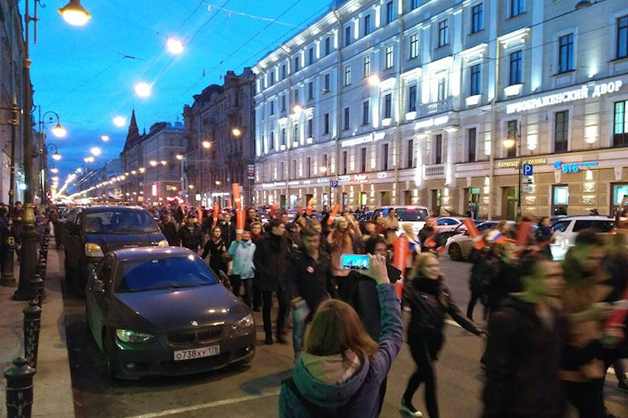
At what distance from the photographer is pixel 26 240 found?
971 centimetres

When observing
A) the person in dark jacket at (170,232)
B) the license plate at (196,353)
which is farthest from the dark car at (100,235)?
the license plate at (196,353)

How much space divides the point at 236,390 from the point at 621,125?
83.1ft

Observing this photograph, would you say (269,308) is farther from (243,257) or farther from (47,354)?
(47,354)

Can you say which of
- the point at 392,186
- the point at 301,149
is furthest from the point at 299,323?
the point at 301,149

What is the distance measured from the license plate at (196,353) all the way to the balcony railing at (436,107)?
31318 millimetres

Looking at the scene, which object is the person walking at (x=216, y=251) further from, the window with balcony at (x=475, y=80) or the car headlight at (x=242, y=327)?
the window with balcony at (x=475, y=80)

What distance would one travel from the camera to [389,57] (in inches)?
1592

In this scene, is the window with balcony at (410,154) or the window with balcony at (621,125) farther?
the window with balcony at (410,154)

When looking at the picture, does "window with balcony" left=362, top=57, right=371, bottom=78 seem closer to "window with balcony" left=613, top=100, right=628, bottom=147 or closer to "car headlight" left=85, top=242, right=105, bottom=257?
"window with balcony" left=613, top=100, right=628, bottom=147

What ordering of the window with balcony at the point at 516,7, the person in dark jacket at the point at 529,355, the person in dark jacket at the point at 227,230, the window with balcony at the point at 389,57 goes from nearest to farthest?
1. the person in dark jacket at the point at 529,355
2. the person in dark jacket at the point at 227,230
3. the window with balcony at the point at 516,7
4. the window with balcony at the point at 389,57

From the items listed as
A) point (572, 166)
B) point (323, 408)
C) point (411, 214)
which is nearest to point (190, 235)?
point (323, 408)

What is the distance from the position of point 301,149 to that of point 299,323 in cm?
5017

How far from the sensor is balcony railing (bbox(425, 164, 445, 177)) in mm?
35287

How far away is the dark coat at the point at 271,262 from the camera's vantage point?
23.2 ft
